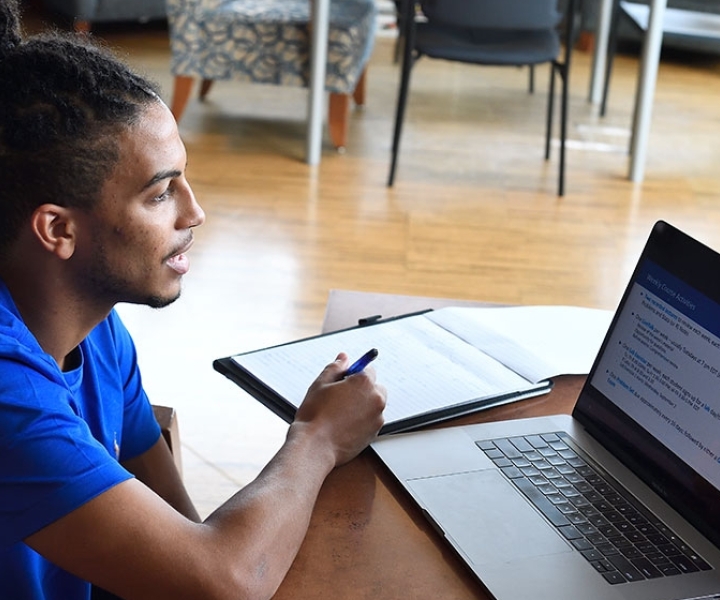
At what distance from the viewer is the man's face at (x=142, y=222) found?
88 centimetres

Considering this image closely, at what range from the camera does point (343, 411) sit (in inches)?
37.3

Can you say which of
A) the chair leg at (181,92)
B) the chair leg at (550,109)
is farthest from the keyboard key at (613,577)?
the chair leg at (181,92)

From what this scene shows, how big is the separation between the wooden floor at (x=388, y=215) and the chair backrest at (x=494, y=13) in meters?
0.55

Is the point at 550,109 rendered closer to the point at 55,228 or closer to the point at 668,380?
the point at 668,380

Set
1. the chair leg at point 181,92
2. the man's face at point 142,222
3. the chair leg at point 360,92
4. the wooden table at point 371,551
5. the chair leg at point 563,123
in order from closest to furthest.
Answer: the wooden table at point 371,551, the man's face at point 142,222, the chair leg at point 563,123, the chair leg at point 181,92, the chair leg at point 360,92

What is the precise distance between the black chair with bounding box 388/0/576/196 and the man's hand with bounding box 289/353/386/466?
2.50 metres

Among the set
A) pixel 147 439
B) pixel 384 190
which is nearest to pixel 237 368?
pixel 147 439

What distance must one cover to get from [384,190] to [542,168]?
0.67 meters

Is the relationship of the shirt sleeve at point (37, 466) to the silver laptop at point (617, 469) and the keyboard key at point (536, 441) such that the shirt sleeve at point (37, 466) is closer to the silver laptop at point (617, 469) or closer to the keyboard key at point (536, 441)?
the silver laptop at point (617, 469)

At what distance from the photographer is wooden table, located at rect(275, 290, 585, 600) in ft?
2.55

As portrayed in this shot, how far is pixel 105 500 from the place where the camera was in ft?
2.60

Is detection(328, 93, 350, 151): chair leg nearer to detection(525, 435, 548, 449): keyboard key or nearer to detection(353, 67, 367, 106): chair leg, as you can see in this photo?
detection(353, 67, 367, 106): chair leg

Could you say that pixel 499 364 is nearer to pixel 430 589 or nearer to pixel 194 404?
pixel 430 589

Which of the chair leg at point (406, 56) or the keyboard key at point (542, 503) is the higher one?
the keyboard key at point (542, 503)
